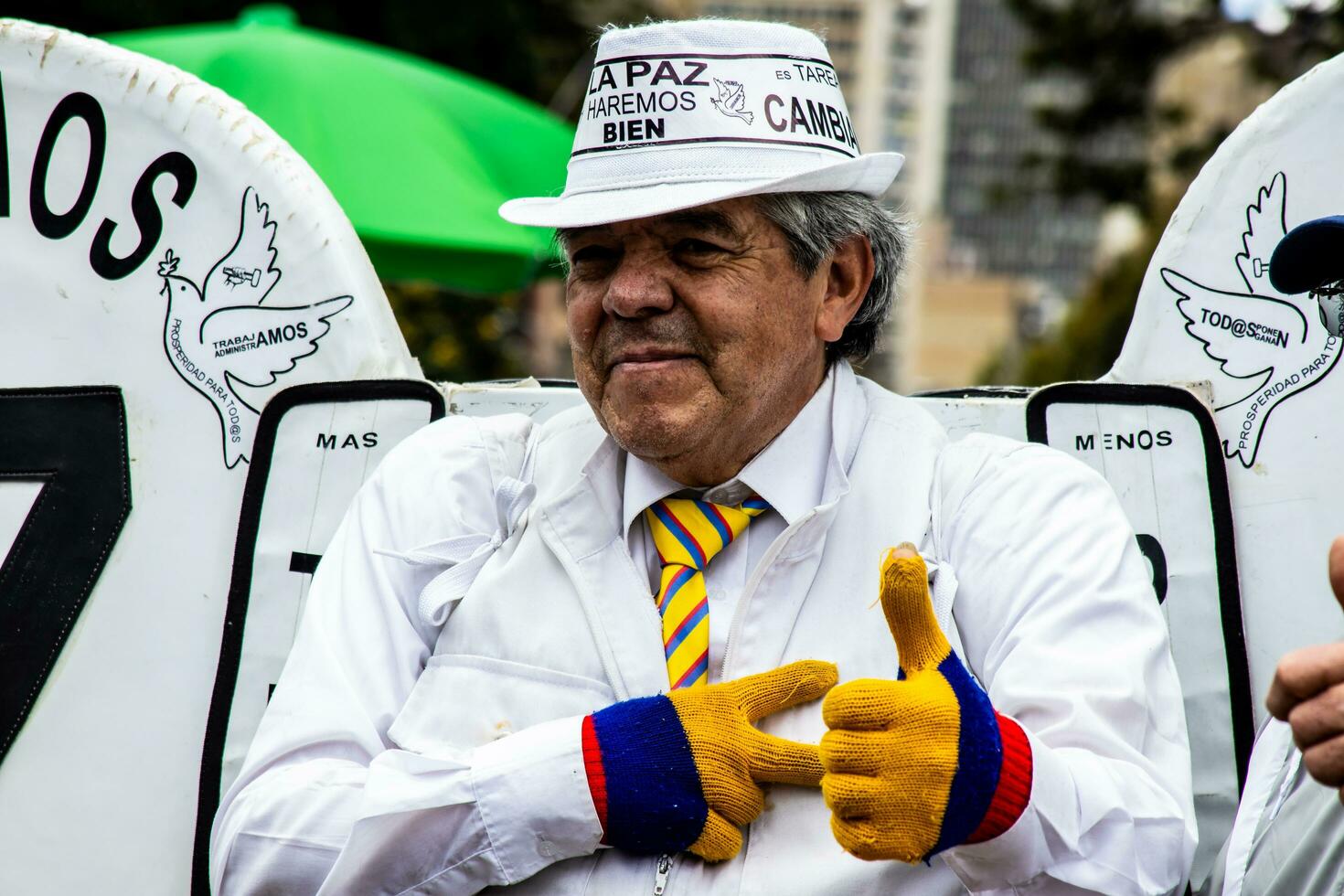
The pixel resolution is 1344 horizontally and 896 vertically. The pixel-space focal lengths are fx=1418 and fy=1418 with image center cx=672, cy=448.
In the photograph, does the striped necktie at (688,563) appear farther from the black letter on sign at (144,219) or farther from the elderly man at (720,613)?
the black letter on sign at (144,219)

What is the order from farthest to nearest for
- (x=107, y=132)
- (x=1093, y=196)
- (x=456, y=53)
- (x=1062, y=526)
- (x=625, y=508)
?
(x=1093, y=196) → (x=456, y=53) → (x=107, y=132) → (x=625, y=508) → (x=1062, y=526)

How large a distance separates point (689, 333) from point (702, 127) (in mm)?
317

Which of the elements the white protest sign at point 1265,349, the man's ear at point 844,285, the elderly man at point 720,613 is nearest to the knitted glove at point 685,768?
the elderly man at point 720,613

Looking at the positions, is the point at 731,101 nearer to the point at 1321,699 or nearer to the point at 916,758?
the point at 916,758

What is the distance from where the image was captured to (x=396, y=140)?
447 cm

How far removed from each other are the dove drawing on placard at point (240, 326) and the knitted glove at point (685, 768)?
112 cm

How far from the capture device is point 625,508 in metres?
2.21

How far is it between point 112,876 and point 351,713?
2.87ft

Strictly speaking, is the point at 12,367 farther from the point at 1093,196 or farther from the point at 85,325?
the point at 1093,196

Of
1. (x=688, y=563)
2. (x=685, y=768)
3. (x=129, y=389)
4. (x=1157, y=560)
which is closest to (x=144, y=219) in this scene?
(x=129, y=389)

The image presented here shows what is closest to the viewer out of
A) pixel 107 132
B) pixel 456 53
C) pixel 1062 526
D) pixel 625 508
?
pixel 1062 526

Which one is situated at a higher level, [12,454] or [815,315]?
[815,315]

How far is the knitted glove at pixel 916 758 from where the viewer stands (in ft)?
5.37

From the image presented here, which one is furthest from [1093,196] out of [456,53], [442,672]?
[442,672]
